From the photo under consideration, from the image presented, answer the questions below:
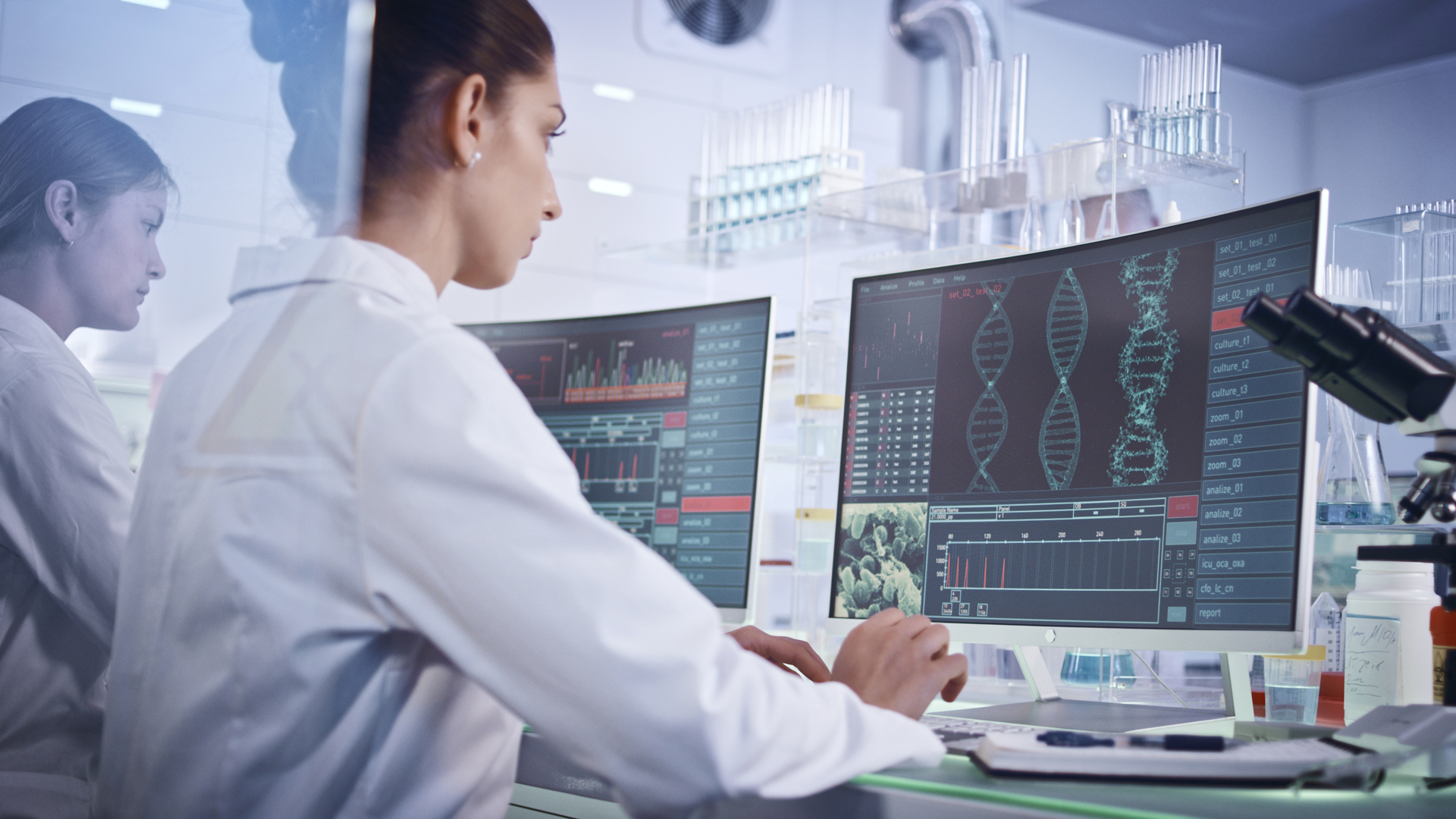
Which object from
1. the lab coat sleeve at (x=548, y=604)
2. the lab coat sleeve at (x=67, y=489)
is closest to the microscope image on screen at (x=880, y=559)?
the lab coat sleeve at (x=548, y=604)

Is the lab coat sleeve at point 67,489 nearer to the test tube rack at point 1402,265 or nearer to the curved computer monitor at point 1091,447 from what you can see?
the curved computer monitor at point 1091,447

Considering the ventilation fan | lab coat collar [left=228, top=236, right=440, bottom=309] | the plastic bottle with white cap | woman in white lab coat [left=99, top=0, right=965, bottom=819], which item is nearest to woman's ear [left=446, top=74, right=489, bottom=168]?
woman in white lab coat [left=99, top=0, right=965, bottom=819]

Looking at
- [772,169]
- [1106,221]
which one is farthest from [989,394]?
[772,169]

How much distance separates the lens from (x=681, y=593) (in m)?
0.79

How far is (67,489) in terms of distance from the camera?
3.43 ft

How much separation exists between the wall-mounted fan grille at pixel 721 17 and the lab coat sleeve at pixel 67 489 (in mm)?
3476

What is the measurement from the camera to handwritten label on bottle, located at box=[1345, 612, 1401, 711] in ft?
3.95

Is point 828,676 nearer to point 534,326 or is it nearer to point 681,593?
point 681,593

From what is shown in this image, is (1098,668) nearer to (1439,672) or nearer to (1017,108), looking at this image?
(1439,672)

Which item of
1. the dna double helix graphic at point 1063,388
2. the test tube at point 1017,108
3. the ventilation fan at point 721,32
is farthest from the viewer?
the ventilation fan at point 721,32

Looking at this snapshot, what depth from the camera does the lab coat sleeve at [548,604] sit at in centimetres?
76

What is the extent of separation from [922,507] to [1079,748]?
21.6 inches

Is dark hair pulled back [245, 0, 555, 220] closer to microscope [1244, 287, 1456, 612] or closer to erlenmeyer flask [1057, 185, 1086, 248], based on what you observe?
microscope [1244, 287, 1456, 612]

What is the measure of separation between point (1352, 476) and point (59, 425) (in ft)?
4.84
